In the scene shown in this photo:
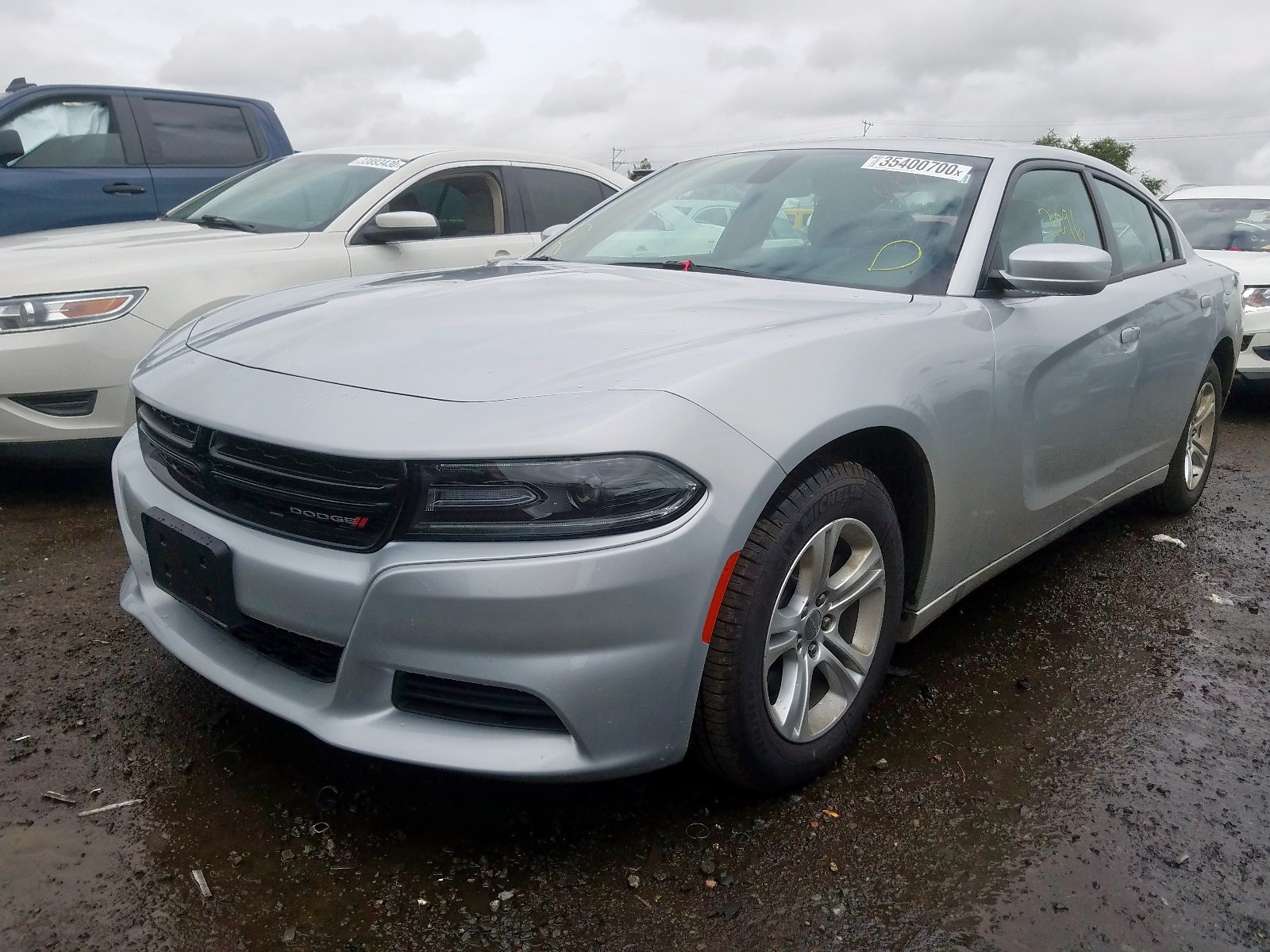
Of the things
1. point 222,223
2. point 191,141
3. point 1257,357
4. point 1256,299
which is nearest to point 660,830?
point 222,223

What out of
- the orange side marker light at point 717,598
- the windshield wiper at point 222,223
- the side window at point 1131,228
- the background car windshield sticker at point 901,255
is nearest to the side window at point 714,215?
the background car windshield sticker at point 901,255

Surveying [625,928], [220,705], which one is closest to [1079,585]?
[625,928]

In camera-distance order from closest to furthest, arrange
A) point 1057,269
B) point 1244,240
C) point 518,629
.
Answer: point 518,629 < point 1057,269 < point 1244,240

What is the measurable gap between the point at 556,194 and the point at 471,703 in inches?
161

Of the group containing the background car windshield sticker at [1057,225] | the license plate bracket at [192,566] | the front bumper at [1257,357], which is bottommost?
the front bumper at [1257,357]

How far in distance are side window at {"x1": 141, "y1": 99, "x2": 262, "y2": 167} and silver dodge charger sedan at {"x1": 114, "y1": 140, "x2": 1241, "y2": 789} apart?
4.39 metres

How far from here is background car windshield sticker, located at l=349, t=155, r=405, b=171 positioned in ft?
15.6

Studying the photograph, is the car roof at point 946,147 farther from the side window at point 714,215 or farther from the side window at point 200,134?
the side window at point 200,134

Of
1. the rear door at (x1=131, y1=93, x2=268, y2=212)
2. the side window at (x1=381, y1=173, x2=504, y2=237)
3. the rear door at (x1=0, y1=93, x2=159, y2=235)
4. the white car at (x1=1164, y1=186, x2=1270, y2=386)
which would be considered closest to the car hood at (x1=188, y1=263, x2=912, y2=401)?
the side window at (x1=381, y1=173, x2=504, y2=237)

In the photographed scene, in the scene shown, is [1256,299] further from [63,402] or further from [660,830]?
[63,402]

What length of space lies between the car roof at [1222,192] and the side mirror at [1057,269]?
22.0 ft

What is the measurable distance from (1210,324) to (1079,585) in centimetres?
123

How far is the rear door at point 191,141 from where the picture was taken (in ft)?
20.2

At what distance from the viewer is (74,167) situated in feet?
19.2
